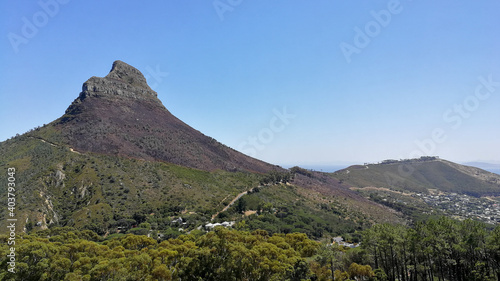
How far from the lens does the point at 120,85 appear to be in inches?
5226

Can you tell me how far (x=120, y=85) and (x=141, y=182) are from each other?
81723 mm

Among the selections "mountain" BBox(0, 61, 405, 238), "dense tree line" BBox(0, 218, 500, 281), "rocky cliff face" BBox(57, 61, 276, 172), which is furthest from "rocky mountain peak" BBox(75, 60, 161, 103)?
"dense tree line" BBox(0, 218, 500, 281)

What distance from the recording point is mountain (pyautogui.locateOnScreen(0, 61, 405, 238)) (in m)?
57.8

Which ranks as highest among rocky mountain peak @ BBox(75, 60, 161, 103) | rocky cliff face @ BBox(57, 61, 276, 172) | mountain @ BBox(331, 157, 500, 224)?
rocky mountain peak @ BBox(75, 60, 161, 103)

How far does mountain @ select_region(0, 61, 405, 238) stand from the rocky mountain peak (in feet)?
2.59

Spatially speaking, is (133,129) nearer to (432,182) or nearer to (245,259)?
(245,259)

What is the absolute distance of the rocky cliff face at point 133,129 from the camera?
94125 millimetres

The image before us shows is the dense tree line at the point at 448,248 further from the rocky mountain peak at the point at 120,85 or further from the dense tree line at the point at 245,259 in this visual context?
the rocky mountain peak at the point at 120,85

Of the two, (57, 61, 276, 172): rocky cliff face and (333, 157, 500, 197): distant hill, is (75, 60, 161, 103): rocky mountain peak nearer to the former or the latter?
(57, 61, 276, 172): rocky cliff face

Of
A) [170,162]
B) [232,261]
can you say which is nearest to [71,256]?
[232,261]

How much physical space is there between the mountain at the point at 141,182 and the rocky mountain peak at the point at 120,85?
789mm

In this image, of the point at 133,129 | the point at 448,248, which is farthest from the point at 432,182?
the point at 133,129

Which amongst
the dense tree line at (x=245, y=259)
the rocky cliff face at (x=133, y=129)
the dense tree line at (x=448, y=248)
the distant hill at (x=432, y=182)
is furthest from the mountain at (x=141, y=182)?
the distant hill at (x=432, y=182)

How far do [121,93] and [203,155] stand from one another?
193 feet
